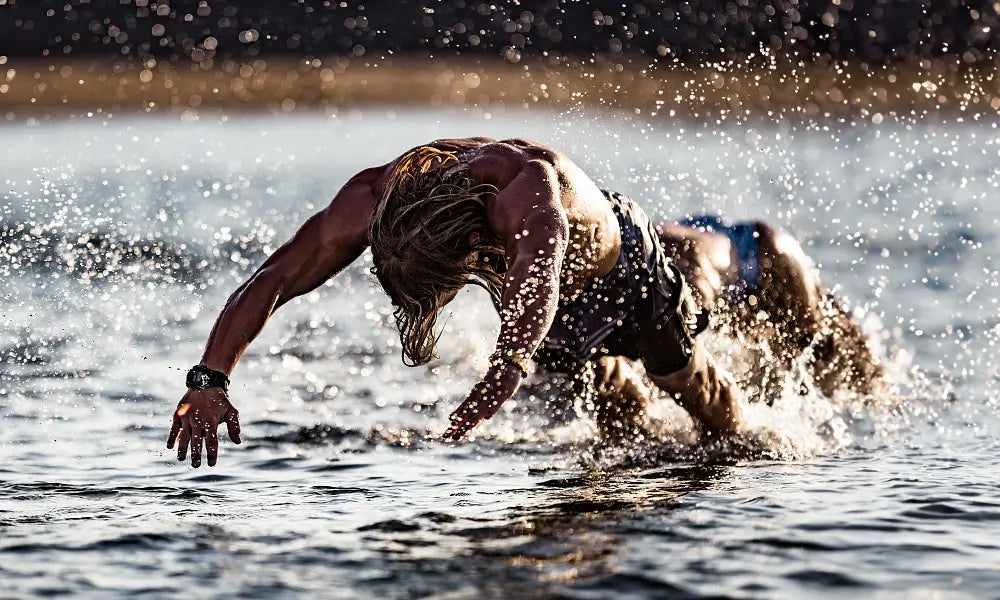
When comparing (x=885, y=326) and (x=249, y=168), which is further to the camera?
(x=249, y=168)

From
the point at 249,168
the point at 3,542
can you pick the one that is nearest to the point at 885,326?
the point at 3,542

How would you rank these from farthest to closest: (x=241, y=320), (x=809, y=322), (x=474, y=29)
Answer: (x=474, y=29)
(x=809, y=322)
(x=241, y=320)

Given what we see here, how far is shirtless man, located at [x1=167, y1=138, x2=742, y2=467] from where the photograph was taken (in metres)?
4.15

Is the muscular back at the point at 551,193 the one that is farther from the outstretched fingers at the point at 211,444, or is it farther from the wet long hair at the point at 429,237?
the outstretched fingers at the point at 211,444

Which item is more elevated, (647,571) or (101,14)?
(101,14)

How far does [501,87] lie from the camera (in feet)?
66.1

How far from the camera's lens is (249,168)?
53.3 ft

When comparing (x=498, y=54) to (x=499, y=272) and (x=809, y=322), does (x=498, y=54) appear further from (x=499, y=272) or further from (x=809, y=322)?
(x=499, y=272)

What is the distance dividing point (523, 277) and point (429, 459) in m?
1.58

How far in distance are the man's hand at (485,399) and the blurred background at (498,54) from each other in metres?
15.8

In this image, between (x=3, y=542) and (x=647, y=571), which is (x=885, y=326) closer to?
(x=647, y=571)

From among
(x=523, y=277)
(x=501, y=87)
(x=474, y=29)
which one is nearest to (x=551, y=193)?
(x=523, y=277)

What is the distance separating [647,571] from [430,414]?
104 inches

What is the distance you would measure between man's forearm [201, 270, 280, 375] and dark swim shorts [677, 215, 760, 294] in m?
2.25
